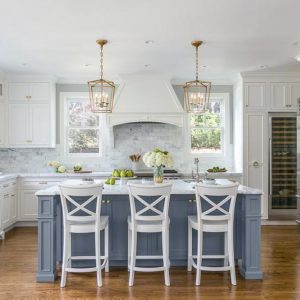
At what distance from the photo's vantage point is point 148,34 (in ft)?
13.9

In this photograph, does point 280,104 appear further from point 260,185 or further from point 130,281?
point 130,281

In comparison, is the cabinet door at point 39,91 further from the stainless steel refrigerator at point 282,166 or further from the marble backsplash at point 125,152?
the stainless steel refrigerator at point 282,166

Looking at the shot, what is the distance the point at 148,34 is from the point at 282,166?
11.7ft

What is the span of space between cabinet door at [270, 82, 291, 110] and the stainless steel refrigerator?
162 mm

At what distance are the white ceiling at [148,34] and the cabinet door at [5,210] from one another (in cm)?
214

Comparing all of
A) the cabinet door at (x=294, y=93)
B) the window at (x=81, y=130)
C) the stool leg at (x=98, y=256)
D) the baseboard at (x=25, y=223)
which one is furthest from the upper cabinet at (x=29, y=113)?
the cabinet door at (x=294, y=93)

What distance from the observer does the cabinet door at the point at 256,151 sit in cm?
627

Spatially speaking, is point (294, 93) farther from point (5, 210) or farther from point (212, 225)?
point (5, 210)

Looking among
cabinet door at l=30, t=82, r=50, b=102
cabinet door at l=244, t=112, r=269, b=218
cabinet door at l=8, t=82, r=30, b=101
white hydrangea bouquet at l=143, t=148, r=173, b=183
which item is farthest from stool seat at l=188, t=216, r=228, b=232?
cabinet door at l=8, t=82, r=30, b=101

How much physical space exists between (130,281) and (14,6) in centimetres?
293

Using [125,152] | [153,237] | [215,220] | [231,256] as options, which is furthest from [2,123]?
[231,256]

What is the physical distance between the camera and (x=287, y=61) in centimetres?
553

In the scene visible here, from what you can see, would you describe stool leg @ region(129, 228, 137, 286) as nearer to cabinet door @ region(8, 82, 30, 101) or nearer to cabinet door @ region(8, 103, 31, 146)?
cabinet door @ region(8, 103, 31, 146)

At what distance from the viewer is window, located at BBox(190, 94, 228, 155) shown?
6.90m
